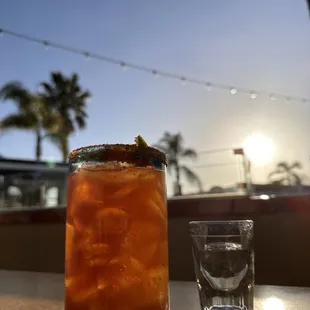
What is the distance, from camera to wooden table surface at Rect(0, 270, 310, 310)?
2.51 ft

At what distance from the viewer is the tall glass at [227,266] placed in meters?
0.68

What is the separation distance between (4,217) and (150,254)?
2639mm

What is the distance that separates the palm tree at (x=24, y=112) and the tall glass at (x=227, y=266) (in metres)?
11.9

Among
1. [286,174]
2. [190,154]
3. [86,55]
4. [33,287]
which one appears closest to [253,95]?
[86,55]

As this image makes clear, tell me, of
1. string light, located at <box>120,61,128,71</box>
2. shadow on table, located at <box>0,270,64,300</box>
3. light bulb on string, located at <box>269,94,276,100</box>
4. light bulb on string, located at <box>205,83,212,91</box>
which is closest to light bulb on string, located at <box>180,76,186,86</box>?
light bulb on string, located at <box>205,83,212,91</box>

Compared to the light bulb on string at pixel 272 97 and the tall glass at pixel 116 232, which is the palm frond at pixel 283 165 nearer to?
the tall glass at pixel 116 232

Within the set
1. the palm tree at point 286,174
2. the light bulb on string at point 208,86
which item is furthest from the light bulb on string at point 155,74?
the palm tree at point 286,174

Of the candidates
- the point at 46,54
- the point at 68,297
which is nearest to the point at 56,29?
the point at 46,54

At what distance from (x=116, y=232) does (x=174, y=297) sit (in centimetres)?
36

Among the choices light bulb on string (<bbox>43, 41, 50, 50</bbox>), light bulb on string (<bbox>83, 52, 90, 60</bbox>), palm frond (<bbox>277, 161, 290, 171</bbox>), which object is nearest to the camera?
palm frond (<bbox>277, 161, 290, 171</bbox>)

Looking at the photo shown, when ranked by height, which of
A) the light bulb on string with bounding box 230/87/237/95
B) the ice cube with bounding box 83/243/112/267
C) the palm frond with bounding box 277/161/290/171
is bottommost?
Answer: the ice cube with bounding box 83/243/112/267

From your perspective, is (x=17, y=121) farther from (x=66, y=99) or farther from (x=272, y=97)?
(x=272, y=97)

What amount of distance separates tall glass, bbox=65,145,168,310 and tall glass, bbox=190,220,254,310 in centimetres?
10

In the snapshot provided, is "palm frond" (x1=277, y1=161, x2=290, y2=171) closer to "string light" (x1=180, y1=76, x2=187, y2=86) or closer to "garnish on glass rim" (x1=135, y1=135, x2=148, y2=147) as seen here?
"garnish on glass rim" (x1=135, y1=135, x2=148, y2=147)
